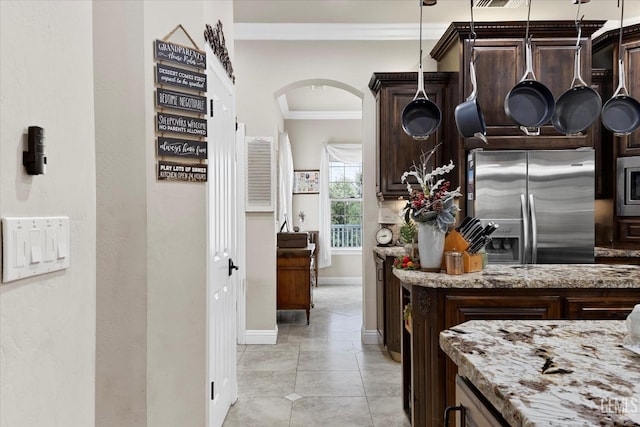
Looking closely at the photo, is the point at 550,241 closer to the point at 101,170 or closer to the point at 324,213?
the point at 101,170

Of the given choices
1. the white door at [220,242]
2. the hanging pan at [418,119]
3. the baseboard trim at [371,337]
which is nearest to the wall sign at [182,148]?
the white door at [220,242]

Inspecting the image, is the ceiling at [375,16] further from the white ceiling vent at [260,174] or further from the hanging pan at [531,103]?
the hanging pan at [531,103]

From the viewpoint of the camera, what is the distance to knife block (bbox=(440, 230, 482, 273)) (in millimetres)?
2455

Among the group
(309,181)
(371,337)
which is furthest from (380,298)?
(309,181)

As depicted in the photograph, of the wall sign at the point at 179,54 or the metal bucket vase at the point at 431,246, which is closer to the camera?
the wall sign at the point at 179,54

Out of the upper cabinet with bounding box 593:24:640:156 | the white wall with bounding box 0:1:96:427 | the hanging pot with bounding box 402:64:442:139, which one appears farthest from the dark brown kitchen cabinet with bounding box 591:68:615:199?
the white wall with bounding box 0:1:96:427

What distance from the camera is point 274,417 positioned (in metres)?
2.95

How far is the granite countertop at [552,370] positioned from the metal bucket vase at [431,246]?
1.01 m

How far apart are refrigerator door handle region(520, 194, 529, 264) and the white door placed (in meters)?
2.32

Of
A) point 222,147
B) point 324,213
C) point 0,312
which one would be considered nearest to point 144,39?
point 222,147

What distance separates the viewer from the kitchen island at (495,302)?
222 cm

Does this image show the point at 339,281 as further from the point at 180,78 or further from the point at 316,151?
the point at 180,78

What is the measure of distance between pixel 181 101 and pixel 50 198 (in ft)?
3.24

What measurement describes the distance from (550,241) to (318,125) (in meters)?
5.34
